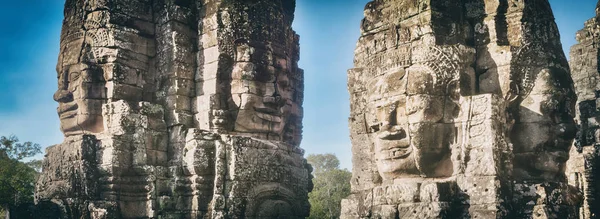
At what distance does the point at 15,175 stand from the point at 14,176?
0.38 m

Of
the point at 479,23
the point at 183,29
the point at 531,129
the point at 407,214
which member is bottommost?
the point at 407,214

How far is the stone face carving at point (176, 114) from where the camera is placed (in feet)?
44.4

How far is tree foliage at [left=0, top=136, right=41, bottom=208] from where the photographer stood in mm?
19125

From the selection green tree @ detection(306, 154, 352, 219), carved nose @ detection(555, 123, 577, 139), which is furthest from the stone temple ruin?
green tree @ detection(306, 154, 352, 219)

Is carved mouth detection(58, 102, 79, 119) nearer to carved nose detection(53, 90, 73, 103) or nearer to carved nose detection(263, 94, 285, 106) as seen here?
carved nose detection(53, 90, 73, 103)

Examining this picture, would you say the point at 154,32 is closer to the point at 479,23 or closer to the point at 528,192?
the point at 479,23

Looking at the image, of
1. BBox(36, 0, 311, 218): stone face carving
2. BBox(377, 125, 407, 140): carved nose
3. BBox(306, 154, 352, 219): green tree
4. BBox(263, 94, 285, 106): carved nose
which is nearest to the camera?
BBox(377, 125, 407, 140): carved nose

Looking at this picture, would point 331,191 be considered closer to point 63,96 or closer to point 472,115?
point 63,96

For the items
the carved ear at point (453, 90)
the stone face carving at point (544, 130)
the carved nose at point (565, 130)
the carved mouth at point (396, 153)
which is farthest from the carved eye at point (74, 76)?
the carved nose at point (565, 130)

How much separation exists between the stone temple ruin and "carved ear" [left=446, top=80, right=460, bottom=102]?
2cm

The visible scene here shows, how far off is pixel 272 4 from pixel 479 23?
6.35 metres

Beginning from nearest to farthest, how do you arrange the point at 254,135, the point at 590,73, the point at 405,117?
1. the point at 405,117
2. the point at 254,135
3. the point at 590,73

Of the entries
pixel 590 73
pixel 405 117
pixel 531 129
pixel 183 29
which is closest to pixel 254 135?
pixel 183 29

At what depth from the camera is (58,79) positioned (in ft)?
48.9
